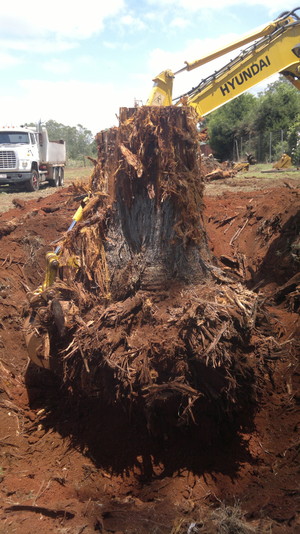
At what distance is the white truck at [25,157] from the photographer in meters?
16.4

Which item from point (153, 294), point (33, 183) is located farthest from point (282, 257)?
point (33, 183)

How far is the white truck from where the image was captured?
16.4 metres

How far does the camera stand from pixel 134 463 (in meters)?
3.78

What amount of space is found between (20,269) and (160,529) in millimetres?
4661

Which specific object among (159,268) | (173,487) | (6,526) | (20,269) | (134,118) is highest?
(134,118)

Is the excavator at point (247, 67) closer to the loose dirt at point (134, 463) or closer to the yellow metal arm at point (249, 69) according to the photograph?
the yellow metal arm at point (249, 69)

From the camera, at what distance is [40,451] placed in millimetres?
3895

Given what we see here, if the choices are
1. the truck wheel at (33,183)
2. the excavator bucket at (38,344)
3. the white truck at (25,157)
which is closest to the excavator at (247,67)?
the excavator bucket at (38,344)

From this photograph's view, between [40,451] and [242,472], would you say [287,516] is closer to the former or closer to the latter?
[242,472]

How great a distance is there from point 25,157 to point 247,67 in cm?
1043

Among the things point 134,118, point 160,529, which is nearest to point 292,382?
point 160,529

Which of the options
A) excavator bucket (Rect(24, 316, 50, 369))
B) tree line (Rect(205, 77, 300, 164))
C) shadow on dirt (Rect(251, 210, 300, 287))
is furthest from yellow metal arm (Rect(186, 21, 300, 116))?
tree line (Rect(205, 77, 300, 164))

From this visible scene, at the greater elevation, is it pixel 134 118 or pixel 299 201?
pixel 134 118

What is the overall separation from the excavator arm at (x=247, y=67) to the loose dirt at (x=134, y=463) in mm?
4468
